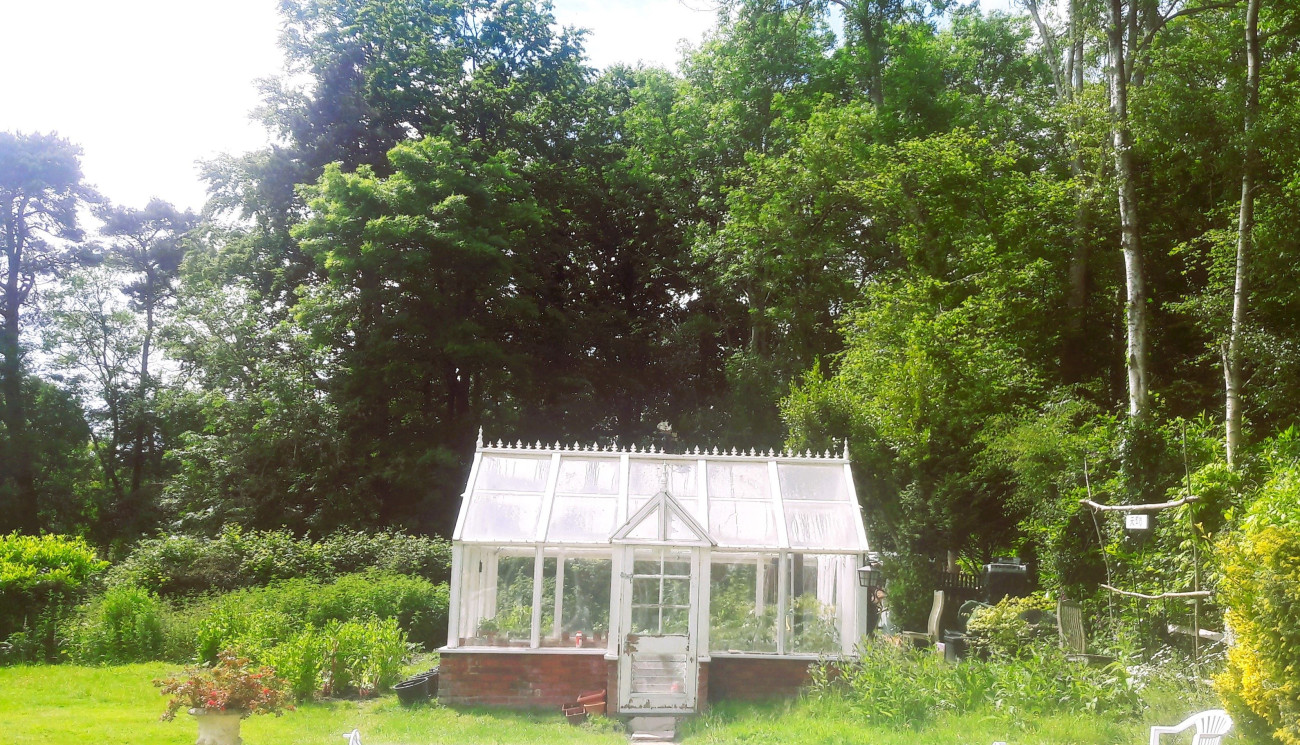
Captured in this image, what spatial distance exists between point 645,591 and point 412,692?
9.43 ft

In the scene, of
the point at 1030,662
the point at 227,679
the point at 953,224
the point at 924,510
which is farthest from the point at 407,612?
the point at 953,224

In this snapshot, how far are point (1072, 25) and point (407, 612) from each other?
13.8 meters

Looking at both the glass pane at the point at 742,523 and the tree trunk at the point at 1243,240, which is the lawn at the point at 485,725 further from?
the tree trunk at the point at 1243,240

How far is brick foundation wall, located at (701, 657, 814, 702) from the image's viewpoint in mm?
10656

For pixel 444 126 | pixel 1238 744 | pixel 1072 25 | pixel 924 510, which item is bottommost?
pixel 1238 744

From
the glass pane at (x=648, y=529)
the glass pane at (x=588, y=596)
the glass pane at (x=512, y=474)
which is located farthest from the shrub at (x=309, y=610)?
the glass pane at (x=648, y=529)

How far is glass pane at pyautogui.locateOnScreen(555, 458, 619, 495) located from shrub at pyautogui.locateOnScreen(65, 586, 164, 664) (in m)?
7.09

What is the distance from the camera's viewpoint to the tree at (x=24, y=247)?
2700 centimetres

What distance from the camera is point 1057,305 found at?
686 inches

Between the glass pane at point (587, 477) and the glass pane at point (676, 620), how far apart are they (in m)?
1.79

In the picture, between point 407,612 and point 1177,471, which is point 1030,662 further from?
point 407,612

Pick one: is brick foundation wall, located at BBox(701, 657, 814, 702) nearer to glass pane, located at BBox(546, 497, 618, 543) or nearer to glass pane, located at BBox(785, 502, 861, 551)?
glass pane, located at BBox(785, 502, 861, 551)

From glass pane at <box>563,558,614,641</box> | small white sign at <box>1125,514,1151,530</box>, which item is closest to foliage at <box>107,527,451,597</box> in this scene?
glass pane at <box>563,558,614,641</box>

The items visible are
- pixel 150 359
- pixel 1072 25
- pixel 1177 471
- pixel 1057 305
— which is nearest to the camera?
pixel 1177 471
